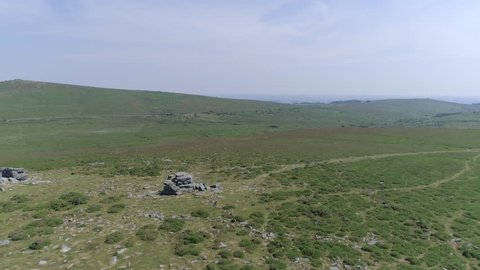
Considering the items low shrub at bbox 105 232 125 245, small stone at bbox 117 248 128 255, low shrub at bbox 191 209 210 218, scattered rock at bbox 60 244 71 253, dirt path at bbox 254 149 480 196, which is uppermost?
low shrub at bbox 105 232 125 245

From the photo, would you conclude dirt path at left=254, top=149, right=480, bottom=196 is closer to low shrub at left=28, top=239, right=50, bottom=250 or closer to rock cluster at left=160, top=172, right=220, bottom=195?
rock cluster at left=160, top=172, right=220, bottom=195

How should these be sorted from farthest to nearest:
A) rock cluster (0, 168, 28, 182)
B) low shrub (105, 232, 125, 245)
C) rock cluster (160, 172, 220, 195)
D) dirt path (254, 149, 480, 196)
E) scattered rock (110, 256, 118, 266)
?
dirt path (254, 149, 480, 196) → rock cluster (0, 168, 28, 182) → rock cluster (160, 172, 220, 195) → low shrub (105, 232, 125, 245) → scattered rock (110, 256, 118, 266)

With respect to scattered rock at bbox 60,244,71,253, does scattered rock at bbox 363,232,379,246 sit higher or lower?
lower

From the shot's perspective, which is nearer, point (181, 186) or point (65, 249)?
point (65, 249)

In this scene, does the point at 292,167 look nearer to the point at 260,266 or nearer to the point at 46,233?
the point at 260,266

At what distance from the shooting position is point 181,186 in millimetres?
41375

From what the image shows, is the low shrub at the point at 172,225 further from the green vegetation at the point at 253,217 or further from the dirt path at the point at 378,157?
the dirt path at the point at 378,157

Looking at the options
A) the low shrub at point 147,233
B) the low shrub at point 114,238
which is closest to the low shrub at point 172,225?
the low shrub at point 147,233

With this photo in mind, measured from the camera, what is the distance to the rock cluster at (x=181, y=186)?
39.7 m

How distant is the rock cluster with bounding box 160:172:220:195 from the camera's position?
39731mm

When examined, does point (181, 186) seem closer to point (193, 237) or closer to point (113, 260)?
point (193, 237)

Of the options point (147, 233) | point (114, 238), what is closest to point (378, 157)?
point (147, 233)

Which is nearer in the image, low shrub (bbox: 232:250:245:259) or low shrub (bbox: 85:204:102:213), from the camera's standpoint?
low shrub (bbox: 232:250:245:259)

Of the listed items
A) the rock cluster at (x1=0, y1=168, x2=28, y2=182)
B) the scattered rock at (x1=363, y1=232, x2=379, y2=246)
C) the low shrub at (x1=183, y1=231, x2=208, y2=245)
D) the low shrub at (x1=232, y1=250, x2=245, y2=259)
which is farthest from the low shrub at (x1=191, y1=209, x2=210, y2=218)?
the rock cluster at (x1=0, y1=168, x2=28, y2=182)
